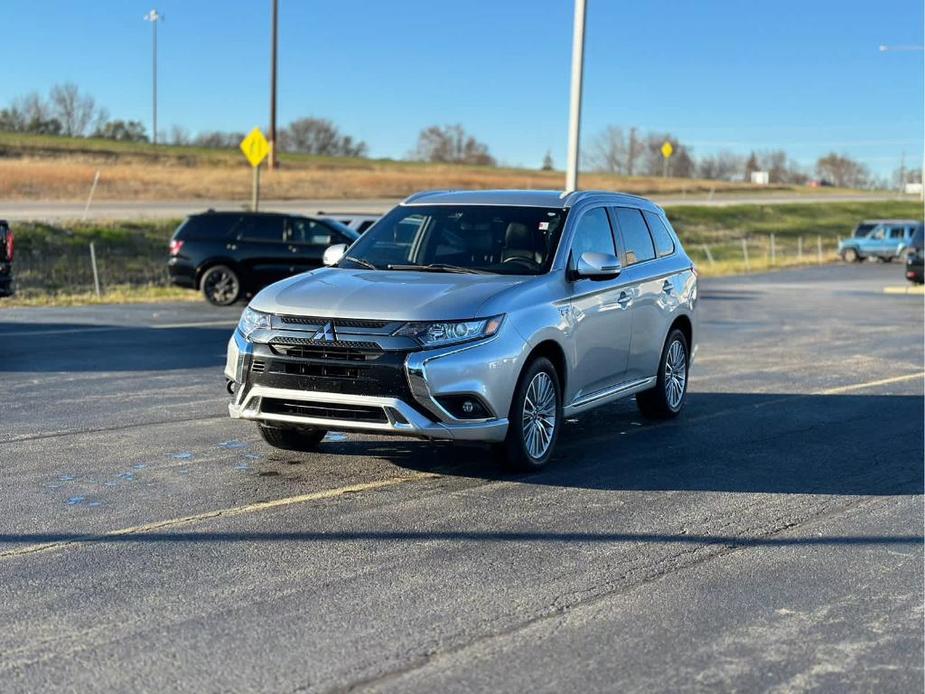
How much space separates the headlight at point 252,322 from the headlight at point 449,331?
Answer: 34.3 inches

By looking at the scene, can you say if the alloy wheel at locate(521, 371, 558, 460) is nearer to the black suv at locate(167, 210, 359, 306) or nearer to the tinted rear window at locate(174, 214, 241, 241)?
the black suv at locate(167, 210, 359, 306)

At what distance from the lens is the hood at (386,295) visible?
24.7 ft

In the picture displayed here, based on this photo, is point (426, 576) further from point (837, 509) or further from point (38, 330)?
point (38, 330)

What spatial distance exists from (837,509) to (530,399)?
1930 millimetres

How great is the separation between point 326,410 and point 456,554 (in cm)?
168

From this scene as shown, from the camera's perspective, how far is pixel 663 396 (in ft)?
33.9

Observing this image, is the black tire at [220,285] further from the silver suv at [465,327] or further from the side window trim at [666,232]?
the silver suv at [465,327]

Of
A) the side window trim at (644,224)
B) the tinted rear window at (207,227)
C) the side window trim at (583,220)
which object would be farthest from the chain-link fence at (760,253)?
the side window trim at (583,220)

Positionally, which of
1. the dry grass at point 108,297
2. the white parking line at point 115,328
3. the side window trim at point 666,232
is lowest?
the dry grass at point 108,297

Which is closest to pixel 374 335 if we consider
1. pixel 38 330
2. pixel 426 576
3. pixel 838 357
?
pixel 426 576

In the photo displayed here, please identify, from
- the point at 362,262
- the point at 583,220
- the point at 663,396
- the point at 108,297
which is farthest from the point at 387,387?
the point at 108,297

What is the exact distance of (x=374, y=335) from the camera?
7453mm

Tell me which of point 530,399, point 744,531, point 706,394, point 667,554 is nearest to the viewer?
point 667,554

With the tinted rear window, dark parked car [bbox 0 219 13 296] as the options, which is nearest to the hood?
dark parked car [bbox 0 219 13 296]
